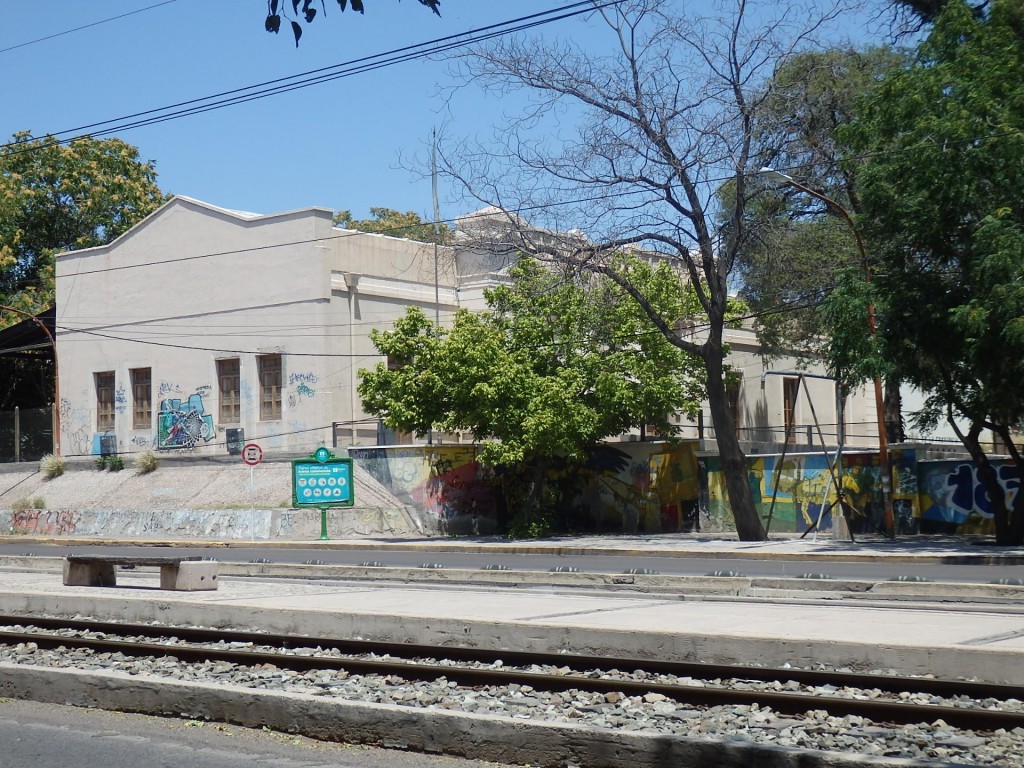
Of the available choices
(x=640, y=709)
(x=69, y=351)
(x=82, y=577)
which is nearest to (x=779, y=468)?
(x=82, y=577)

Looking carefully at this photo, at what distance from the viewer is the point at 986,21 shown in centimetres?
2386

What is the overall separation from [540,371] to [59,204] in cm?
3172

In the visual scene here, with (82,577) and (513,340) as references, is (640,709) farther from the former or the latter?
(513,340)

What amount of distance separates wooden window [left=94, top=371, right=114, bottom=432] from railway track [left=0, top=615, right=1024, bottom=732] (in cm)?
2961

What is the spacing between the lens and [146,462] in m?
38.7

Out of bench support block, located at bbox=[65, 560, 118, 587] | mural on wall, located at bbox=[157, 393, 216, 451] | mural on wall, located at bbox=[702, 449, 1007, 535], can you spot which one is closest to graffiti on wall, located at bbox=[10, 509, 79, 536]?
mural on wall, located at bbox=[157, 393, 216, 451]

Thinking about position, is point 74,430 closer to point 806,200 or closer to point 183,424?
point 183,424

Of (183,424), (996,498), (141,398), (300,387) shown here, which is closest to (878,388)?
(996,498)

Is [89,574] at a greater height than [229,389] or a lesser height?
lesser

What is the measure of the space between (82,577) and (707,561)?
11690 mm

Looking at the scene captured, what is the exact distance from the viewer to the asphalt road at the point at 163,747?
7.16 meters

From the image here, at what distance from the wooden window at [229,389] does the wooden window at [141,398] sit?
3.43m

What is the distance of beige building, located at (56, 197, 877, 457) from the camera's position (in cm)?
3622

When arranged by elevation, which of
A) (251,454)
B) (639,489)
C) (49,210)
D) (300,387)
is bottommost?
(639,489)
